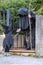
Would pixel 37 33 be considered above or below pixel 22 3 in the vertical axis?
below

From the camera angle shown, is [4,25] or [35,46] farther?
[4,25]

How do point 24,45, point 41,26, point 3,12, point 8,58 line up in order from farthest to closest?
point 3,12 → point 24,45 → point 41,26 → point 8,58

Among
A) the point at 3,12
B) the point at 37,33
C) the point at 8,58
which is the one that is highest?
the point at 3,12

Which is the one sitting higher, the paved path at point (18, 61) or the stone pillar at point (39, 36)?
the stone pillar at point (39, 36)

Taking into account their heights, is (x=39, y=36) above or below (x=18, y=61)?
above

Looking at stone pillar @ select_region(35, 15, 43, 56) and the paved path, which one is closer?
the paved path

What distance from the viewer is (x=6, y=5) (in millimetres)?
11547

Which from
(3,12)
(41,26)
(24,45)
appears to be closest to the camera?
(41,26)

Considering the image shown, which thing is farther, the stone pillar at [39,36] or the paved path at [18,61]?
the stone pillar at [39,36]

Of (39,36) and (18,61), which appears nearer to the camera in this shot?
(18,61)

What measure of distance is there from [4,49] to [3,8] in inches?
77.6

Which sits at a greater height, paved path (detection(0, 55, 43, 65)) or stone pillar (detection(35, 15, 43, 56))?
stone pillar (detection(35, 15, 43, 56))

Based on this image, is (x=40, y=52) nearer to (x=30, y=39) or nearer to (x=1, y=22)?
(x=30, y=39)

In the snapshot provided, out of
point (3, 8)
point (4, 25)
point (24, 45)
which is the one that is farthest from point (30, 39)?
point (3, 8)
